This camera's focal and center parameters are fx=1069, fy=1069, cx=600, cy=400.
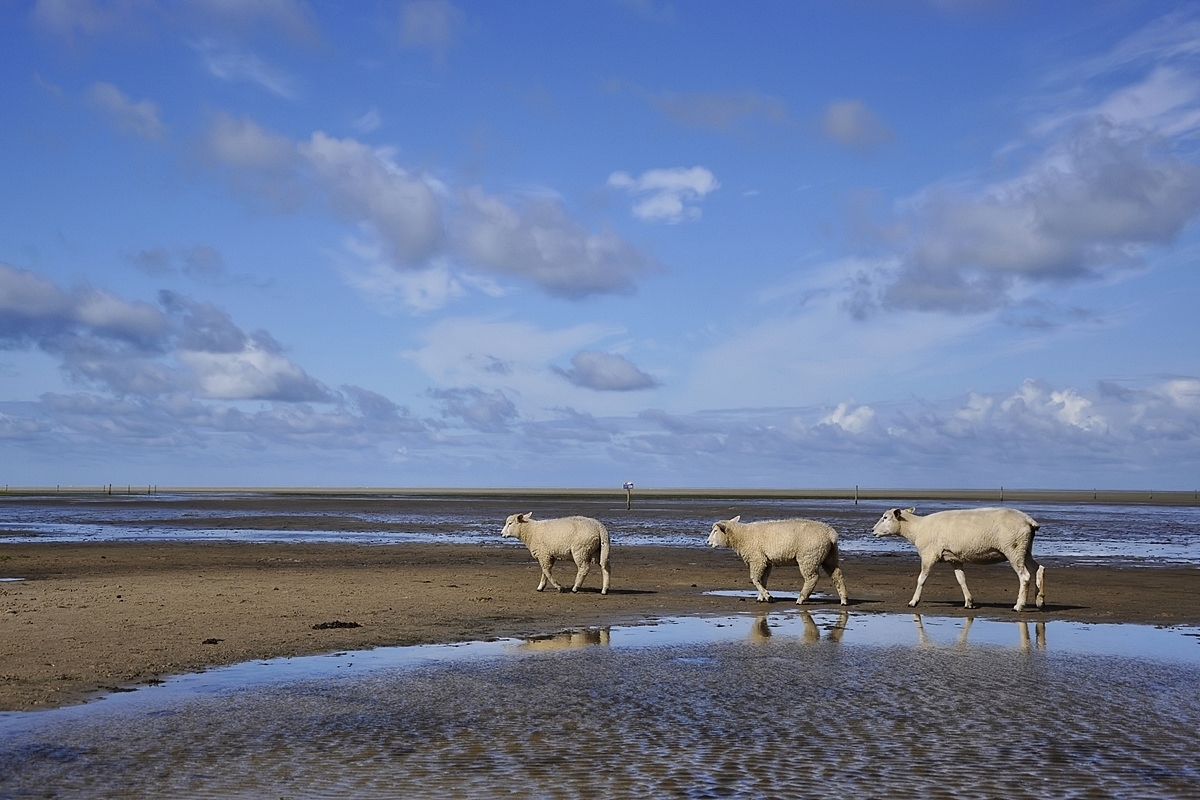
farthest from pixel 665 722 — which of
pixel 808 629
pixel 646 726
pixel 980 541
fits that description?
pixel 980 541

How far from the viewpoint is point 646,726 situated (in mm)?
10789

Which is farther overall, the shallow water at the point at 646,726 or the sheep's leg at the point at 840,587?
the sheep's leg at the point at 840,587

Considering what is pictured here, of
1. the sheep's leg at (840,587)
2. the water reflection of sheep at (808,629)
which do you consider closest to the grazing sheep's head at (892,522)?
the sheep's leg at (840,587)

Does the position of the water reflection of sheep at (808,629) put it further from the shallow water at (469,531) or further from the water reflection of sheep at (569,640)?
the shallow water at (469,531)

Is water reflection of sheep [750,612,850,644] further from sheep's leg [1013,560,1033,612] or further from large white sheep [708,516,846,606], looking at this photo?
sheep's leg [1013,560,1033,612]

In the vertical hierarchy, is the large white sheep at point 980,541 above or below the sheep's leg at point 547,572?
above

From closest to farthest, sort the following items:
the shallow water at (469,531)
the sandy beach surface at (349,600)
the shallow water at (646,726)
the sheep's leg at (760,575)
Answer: the shallow water at (646,726), the sandy beach surface at (349,600), the sheep's leg at (760,575), the shallow water at (469,531)

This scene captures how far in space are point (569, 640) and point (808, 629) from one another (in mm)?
4277

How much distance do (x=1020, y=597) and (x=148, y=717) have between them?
1635cm

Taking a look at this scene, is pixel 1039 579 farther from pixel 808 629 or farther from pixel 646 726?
pixel 646 726

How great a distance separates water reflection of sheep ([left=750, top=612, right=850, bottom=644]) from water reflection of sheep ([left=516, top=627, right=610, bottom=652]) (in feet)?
8.15

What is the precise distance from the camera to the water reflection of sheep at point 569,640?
16.2m

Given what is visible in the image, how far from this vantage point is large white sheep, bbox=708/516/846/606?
22250mm

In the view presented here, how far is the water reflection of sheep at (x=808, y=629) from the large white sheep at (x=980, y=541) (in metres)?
2.96
